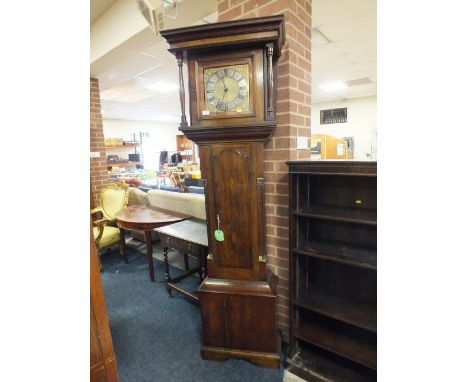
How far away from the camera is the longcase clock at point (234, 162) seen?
134 centimetres

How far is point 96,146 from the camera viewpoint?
4223mm

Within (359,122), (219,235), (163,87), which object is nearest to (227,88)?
(219,235)

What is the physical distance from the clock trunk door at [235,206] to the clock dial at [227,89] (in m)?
0.22

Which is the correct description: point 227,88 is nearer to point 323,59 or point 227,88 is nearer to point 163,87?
point 323,59

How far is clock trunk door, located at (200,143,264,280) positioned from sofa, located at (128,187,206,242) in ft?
4.23

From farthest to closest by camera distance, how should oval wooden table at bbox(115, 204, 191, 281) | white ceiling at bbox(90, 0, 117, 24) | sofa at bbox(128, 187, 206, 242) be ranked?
sofa at bbox(128, 187, 206, 242) → oval wooden table at bbox(115, 204, 191, 281) → white ceiling at bbox(90, 0, 117, 24)

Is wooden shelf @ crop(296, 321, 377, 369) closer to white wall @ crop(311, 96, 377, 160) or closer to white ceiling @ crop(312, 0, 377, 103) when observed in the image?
white ceiling @ crop(312, 0, 377, 103)

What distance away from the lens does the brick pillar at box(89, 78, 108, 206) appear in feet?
13.5

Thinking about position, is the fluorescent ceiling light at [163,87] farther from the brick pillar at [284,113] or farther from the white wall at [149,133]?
the white wall at [149,133]

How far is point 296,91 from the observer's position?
164 centimetres

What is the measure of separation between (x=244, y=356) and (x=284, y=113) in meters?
1.67

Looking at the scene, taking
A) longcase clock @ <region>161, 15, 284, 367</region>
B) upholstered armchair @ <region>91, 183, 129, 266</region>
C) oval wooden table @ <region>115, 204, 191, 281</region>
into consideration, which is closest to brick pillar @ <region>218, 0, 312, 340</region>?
longcase clock @ <region>161, 15, 284, 367</region>

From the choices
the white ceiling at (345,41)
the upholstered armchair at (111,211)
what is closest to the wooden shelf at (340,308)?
the white ceiling at (345,41)
